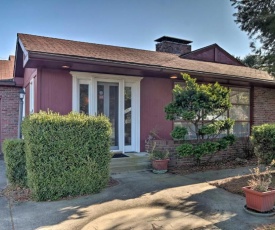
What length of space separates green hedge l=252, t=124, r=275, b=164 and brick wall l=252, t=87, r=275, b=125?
197 inches

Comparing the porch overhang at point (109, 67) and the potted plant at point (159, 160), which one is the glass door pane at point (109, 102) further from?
the potted plant at point (159, 160)

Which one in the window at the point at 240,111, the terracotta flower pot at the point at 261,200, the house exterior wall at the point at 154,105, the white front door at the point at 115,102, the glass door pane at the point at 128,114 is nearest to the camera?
the terracotta flower pot at the point at 261,200

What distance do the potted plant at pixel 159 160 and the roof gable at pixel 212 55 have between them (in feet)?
21.8

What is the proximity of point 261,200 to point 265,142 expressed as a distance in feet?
8.77

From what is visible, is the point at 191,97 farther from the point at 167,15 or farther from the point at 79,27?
the point at 79,27

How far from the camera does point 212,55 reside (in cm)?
1351

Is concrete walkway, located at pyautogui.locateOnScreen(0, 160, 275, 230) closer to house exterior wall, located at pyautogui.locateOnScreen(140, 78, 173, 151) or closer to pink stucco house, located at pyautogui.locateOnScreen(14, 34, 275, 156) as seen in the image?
A: pink stucco house, located at pyautogui.locateOnScreen(14, 34, 275, 156)

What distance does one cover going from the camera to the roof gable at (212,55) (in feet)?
41.6

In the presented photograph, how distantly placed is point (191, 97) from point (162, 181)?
2392mm

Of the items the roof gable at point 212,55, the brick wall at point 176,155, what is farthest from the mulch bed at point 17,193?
the roof gable at point 212,55

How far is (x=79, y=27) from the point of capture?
12719 mm

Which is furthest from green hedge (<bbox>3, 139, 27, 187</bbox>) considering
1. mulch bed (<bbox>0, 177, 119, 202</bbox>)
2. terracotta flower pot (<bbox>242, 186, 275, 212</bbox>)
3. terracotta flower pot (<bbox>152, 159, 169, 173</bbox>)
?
terracotta flower pot (<bbox>242, 186, 275, 212</bbox>)

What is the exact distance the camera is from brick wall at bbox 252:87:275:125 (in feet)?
36.3

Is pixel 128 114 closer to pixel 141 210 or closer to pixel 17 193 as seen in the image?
pixel 17 193
